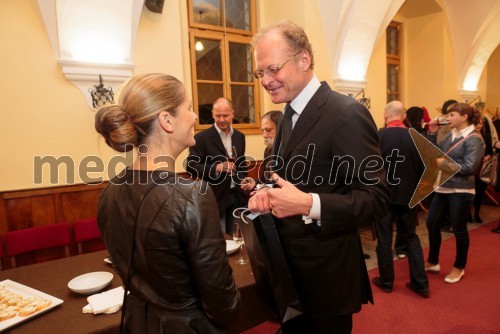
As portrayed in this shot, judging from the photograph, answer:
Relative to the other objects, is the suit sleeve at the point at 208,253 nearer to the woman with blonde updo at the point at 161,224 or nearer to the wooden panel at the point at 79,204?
the woman with blonde updo at the point at 161,224

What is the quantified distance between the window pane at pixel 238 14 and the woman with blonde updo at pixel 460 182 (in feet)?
9.69

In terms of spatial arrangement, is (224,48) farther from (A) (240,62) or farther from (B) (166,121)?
(B) (166,121)

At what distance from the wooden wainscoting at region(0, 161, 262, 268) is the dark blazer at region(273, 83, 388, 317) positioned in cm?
276

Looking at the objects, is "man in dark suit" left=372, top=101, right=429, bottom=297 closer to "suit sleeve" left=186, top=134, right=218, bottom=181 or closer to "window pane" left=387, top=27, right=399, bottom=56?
"suit sleeve" left=186, top=134, right=218, bottom=181

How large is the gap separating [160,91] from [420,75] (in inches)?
293

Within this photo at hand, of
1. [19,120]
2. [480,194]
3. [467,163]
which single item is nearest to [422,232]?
[480,194]

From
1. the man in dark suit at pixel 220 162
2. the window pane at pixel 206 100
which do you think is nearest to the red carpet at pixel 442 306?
the man in dark suit at pixel 220 162

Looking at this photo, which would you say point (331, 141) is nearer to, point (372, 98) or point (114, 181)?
point (114, 181)

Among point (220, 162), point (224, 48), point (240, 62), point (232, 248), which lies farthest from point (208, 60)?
point (232, 248)

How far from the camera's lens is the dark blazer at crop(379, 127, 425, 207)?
3055 mm

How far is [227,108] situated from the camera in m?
3.48

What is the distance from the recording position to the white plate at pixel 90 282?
1492 mm

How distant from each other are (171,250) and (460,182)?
312 cm

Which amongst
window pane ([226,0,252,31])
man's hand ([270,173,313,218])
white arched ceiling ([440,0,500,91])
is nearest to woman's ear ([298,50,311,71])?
man's hand ([270,173,313,218])
